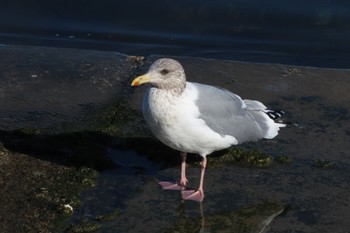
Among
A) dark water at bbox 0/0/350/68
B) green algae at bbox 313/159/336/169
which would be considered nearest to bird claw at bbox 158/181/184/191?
green algae at bbox 313/159/336/169

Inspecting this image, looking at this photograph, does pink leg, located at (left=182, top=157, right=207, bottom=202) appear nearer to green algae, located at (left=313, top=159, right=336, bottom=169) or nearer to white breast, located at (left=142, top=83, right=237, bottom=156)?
white breast, located at (left=142, top=83, right=237, bottom=156)

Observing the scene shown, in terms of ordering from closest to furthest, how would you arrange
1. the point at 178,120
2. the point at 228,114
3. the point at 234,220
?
1. the point at 234,220
2. the point at 178,120
3. the point at 228,114

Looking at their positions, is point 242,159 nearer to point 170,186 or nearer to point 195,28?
point 170,186

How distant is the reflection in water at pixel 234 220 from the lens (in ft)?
15.0

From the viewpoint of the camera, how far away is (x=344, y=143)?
5598 mm

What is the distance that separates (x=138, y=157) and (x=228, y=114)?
76cm

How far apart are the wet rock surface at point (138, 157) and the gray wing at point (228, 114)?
0.22 metres

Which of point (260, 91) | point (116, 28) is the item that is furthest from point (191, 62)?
point (116, 28)

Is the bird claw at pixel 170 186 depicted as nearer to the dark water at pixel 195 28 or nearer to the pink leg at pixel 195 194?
the pink leg at pixel 195 194

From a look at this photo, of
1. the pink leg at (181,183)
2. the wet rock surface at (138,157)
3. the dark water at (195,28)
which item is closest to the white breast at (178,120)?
the pink leg at (181,183)

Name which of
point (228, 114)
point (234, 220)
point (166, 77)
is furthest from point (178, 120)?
point (234, 220)

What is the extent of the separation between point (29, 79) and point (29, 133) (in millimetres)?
998

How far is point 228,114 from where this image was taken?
5.18 metres

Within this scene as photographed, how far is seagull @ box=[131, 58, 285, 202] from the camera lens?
191 inches
